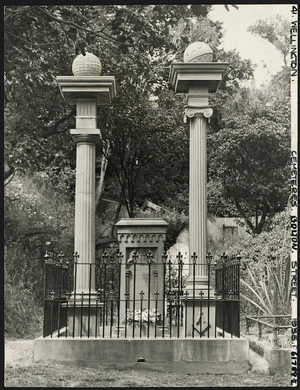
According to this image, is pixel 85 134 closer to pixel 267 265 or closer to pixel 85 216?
pixel 85 216

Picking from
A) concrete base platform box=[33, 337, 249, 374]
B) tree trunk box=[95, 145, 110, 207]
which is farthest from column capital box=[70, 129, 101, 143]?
tree trunk box=[95, 145, 110, 207]

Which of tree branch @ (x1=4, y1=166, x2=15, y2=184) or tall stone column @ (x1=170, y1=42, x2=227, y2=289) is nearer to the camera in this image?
tall stone column @ (x1=170, y1=42, x2=227, y2=289)

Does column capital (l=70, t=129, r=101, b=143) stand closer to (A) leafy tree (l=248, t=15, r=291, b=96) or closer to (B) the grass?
(B) the grass

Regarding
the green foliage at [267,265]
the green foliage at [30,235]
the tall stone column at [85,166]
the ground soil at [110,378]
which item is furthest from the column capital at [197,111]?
the green foliage at [30,235]

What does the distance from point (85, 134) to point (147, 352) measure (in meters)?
3.87

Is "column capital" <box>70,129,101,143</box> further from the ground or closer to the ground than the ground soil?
further from the ground

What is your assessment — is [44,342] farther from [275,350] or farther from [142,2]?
[142,2]

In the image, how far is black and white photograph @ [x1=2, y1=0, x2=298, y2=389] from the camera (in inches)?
323

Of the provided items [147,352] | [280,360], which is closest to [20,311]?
[147,352]

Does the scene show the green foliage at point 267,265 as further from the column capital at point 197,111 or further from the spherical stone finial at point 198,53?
the spherical stone finial at point 198,53

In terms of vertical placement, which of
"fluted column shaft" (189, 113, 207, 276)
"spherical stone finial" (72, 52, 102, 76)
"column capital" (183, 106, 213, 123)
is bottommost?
"fluted column shaft" (189, 113, 207, 276)

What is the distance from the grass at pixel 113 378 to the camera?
793cm

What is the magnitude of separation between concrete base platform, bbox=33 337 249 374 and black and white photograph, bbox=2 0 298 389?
0.07 feet

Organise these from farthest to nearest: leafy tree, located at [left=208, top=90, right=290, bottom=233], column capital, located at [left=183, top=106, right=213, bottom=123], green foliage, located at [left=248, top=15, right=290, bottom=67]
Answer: leafy tree, located at [left=208, top=90, right=290, bottom=233], green foliage, located at [left=248, top=15, right=290, bottom=67], column capital, located at [left=183, top=106, right=213, bottom=123]
